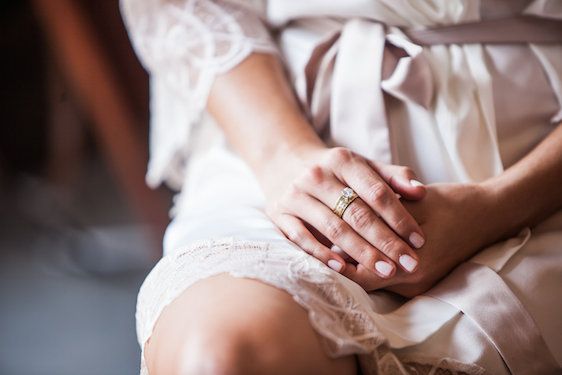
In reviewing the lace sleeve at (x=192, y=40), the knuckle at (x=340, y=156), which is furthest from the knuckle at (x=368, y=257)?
the lace sleeve at (x=192, y=40)

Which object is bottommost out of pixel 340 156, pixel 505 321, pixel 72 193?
pixel 72 193

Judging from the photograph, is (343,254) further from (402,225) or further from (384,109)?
(384,109)

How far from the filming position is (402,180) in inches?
26.2

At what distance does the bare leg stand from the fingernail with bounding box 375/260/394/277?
0.34 feet

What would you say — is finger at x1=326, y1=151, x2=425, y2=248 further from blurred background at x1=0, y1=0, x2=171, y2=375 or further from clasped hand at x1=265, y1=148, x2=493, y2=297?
blurred background at x1=0, y1=0, x2=171, y2=375

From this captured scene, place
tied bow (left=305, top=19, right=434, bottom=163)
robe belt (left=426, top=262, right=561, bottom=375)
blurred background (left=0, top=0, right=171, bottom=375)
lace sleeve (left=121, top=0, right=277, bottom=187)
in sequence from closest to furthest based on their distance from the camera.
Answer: robe belt (left=426, top=262, right=561, bottom=375)
tied bow (left=305, top=19, right=434, bottom=163)
lace sleeve (left=121, top=0, right=277, bottom=187)
blurred background (left=0, top=0, right=171, bottom=375)

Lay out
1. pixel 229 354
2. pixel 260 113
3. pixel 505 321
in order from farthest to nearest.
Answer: pixel 260 113, pixel 505 321, pixel 229 354

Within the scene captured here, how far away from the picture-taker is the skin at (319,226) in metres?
0.51

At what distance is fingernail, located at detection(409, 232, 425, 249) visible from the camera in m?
0.64

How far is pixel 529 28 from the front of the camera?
0.79 meters

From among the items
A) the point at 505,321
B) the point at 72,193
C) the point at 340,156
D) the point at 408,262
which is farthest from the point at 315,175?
the point at 72,193

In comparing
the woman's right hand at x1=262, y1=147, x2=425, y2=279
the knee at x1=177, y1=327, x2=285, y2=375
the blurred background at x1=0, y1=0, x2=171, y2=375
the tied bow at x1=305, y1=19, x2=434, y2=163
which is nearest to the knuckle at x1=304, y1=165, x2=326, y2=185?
the woman's right hand at x1=262, y1=147, x2=425, y2=279

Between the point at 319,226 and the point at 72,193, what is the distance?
135cm

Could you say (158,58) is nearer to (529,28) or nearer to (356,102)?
(356,102)
